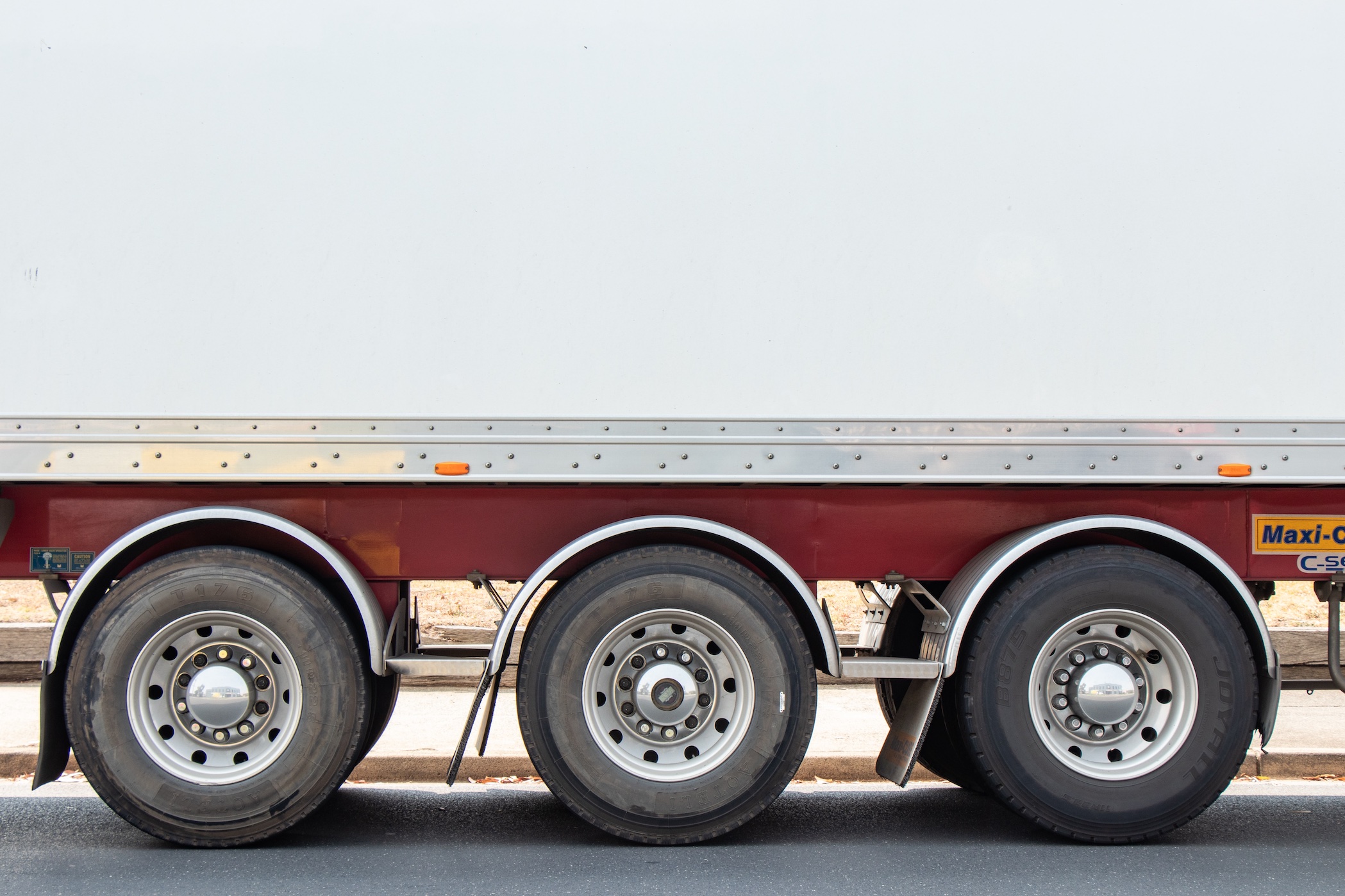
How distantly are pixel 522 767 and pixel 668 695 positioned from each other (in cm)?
191

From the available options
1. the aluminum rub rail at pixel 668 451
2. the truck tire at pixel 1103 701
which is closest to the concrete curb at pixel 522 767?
the truck tire at pixel 1103 701

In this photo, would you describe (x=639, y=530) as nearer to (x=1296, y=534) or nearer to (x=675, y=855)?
(x=675, y=855)

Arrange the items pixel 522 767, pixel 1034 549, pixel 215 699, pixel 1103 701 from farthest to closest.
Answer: pixel 522 767 → pixel 1034 549 → pixel 1103 701 → pixel 215 699

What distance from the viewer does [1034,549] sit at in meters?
4.30

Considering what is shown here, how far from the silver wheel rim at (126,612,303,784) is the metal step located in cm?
209

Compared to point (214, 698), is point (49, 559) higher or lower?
higher

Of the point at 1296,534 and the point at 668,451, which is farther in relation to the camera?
the point at 1296,534

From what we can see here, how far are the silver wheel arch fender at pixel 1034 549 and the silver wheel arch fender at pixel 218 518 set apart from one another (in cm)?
220

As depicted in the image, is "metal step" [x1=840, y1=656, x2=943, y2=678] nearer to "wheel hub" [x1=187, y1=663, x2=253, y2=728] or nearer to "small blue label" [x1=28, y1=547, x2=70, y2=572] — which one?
"wheel hub" [x1=187, y1=663, x2=253, y2=728]

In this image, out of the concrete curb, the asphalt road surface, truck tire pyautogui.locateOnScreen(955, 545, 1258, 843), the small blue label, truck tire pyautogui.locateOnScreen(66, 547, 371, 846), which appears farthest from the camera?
the concrete curb

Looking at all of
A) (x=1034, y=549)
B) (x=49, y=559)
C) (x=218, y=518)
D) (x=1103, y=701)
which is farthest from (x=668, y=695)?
(x=49, y=559)

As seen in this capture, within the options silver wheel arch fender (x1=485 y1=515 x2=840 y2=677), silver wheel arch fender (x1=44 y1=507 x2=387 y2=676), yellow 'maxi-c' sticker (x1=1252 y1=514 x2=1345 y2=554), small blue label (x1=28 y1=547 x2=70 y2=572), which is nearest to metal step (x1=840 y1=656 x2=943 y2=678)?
silver wheel arch fender (x1=485 y1=515 x2=840 y2=677)

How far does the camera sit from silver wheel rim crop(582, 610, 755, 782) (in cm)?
411

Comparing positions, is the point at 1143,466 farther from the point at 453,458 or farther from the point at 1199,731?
the point at 453,458
